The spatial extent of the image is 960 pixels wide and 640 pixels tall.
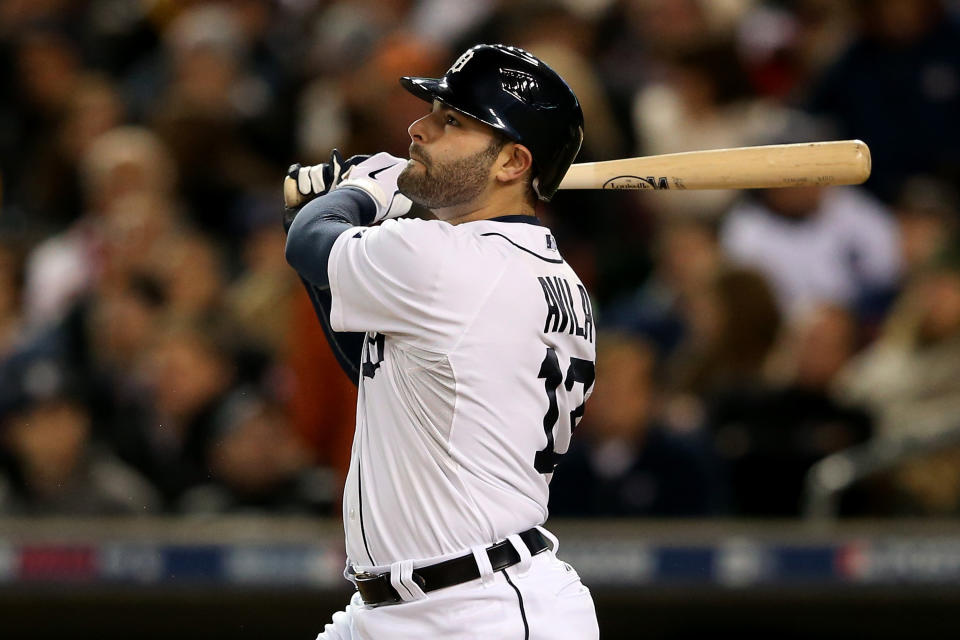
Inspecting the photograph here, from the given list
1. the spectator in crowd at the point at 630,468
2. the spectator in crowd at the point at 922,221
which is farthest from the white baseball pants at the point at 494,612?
the spectator in crowd at the point at 922,221

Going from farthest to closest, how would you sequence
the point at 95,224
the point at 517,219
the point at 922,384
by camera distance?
the point at 95,224 < the point at 922,384 < the point at 517,219

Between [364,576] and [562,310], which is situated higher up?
[562,310]

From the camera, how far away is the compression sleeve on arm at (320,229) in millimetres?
2965

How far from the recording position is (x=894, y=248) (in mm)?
6266

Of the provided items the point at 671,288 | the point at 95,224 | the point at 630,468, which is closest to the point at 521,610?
the point at 630,468

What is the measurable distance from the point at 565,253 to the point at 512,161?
3084 mm

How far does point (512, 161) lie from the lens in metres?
3.08

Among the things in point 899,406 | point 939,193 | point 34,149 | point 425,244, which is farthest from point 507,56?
point 34,149

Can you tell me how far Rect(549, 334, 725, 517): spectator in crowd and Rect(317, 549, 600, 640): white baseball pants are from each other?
7.27ft

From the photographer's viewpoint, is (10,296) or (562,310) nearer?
(562,310)

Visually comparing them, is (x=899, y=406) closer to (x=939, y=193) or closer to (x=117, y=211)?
(x=939, y=193)

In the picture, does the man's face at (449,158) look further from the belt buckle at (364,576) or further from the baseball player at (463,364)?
the belt buckle at (364,576)

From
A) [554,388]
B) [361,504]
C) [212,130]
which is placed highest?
[212,130]

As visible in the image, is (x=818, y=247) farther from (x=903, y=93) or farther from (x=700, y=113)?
(x=903, y=93)
